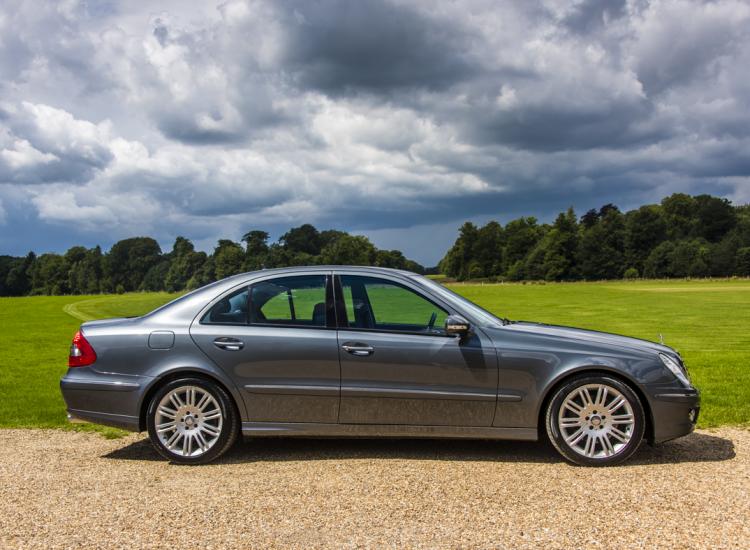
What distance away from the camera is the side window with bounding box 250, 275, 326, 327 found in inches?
231

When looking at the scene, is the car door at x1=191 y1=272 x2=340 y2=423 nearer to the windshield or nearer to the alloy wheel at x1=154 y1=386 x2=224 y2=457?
the alloy wheel at x1=154 y1=386 x2=224 y2=457

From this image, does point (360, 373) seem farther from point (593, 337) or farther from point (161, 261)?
point (161, 261)

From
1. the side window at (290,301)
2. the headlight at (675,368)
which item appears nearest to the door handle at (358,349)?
the side window at (290,301)

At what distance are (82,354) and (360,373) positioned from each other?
2.42 m

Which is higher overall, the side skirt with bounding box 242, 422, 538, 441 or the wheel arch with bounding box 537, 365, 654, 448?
the wheel arch with bounding box 537, 365, 654, 448

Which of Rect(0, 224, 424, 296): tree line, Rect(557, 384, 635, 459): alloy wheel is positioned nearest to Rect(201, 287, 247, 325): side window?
Rect(557, 384, 635, 459): alloy wheel

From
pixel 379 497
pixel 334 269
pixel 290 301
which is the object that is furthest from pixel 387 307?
pixel 379 497

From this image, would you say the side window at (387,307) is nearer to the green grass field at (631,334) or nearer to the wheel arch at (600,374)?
the wheel arch at (600,374)

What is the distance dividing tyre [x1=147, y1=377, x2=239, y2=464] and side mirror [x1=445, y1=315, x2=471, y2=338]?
1907mm

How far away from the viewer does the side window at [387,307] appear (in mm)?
5770

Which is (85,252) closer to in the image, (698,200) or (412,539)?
(698,200)

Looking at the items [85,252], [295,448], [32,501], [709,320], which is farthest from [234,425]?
[85,252]

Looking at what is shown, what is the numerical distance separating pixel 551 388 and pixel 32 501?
12.8 feet

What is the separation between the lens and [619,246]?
121 metres
